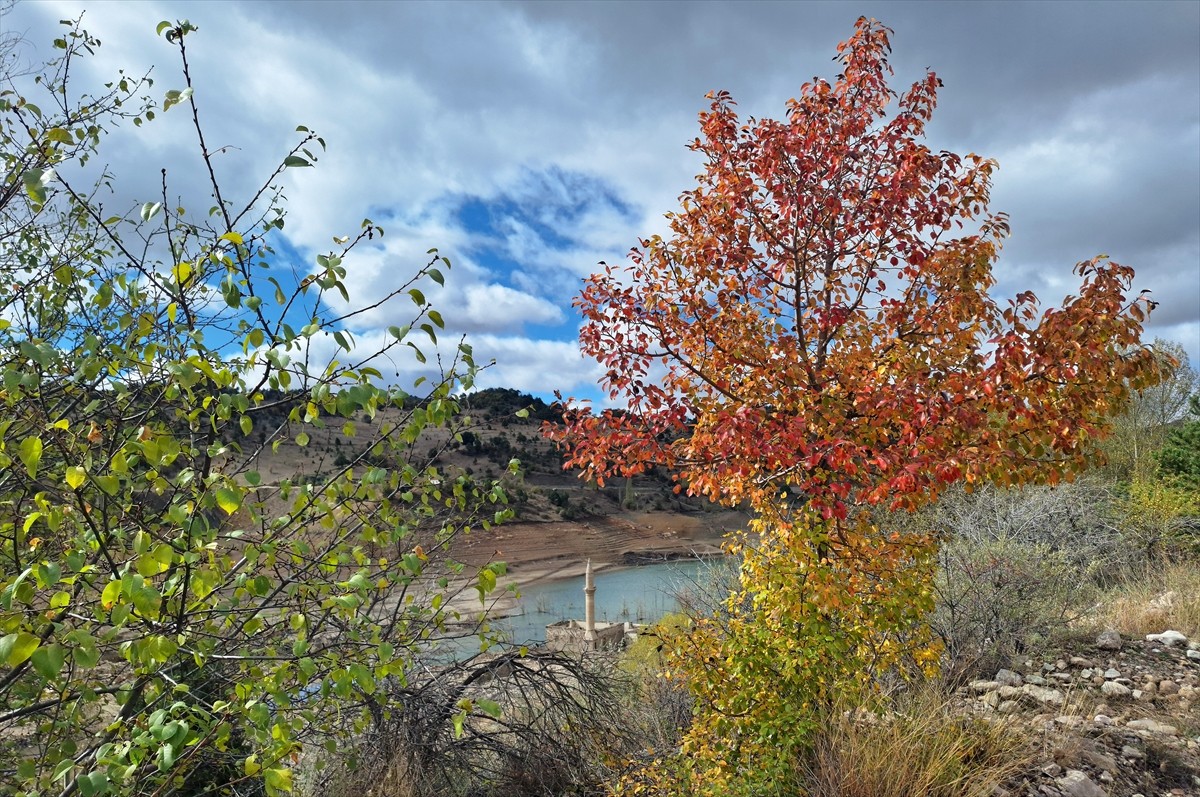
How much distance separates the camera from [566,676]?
7070 millimetres

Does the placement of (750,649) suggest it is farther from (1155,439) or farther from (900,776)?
(1155,439)

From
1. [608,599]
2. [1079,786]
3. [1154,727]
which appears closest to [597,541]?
[608,599]

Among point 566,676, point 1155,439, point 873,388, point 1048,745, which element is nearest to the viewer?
point 873,388

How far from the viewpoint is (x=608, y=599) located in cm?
2725

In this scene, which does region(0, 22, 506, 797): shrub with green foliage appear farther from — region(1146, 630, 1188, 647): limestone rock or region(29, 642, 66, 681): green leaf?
region(1146, 630, 1188, 647): limestone rock

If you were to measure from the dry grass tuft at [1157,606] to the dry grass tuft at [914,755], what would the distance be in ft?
18.4

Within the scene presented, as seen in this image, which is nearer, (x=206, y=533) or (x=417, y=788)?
(x=206, y=533)

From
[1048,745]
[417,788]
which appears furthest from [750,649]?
[417,788]

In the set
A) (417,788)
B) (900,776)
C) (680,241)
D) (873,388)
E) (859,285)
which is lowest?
(417,788)

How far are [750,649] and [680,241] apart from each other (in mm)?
3055

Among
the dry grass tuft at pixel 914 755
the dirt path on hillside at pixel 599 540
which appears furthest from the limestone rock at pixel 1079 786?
the dirt path on hillside at pixel 599 540

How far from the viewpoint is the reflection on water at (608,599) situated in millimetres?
18344

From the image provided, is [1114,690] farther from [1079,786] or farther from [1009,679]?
[1079,786]

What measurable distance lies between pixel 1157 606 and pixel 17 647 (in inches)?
490
